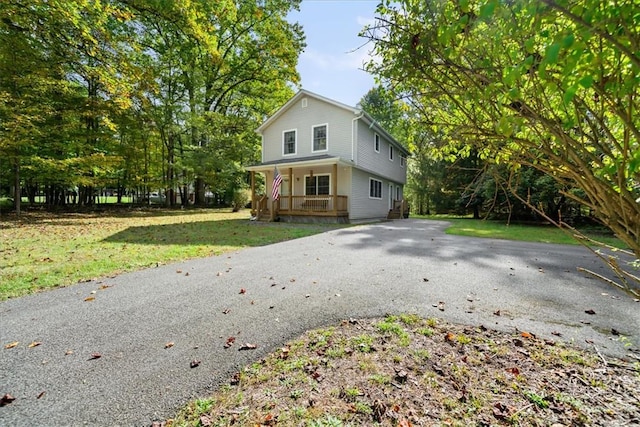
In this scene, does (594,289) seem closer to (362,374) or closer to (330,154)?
(362,374)

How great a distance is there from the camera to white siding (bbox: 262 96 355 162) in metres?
16.1

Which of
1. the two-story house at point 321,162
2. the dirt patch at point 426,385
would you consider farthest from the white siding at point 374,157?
the dirt patch at point 426,385

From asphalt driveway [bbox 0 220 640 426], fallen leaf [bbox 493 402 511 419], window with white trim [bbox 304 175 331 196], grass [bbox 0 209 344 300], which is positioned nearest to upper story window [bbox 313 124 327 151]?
window with white trim [bbox 304 175 331 196]

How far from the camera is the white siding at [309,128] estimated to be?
16091mm

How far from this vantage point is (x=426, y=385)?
7.28 ft

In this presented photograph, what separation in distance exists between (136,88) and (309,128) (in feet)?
29.8

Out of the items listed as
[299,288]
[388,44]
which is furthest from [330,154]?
[388,44]

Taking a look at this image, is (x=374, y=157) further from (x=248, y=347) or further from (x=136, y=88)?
(x=248, y=347)

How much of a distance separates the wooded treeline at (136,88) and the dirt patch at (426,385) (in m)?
9.34

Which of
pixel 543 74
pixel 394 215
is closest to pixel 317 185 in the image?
pixel 394 215

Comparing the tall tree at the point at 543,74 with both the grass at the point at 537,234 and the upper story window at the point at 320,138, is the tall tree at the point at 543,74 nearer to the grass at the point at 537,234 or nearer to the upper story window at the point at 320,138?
the grass at the point at 537,234

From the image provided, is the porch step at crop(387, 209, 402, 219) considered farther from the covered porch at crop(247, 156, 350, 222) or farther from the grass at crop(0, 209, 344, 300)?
the grass at crop(0, 209, 344, 300)

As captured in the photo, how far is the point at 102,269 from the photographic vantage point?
5.42 meters

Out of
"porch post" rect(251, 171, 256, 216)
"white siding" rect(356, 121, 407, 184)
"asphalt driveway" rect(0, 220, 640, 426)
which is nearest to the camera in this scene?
"asphalt driveway" rect(0, 220, 640, 426)
